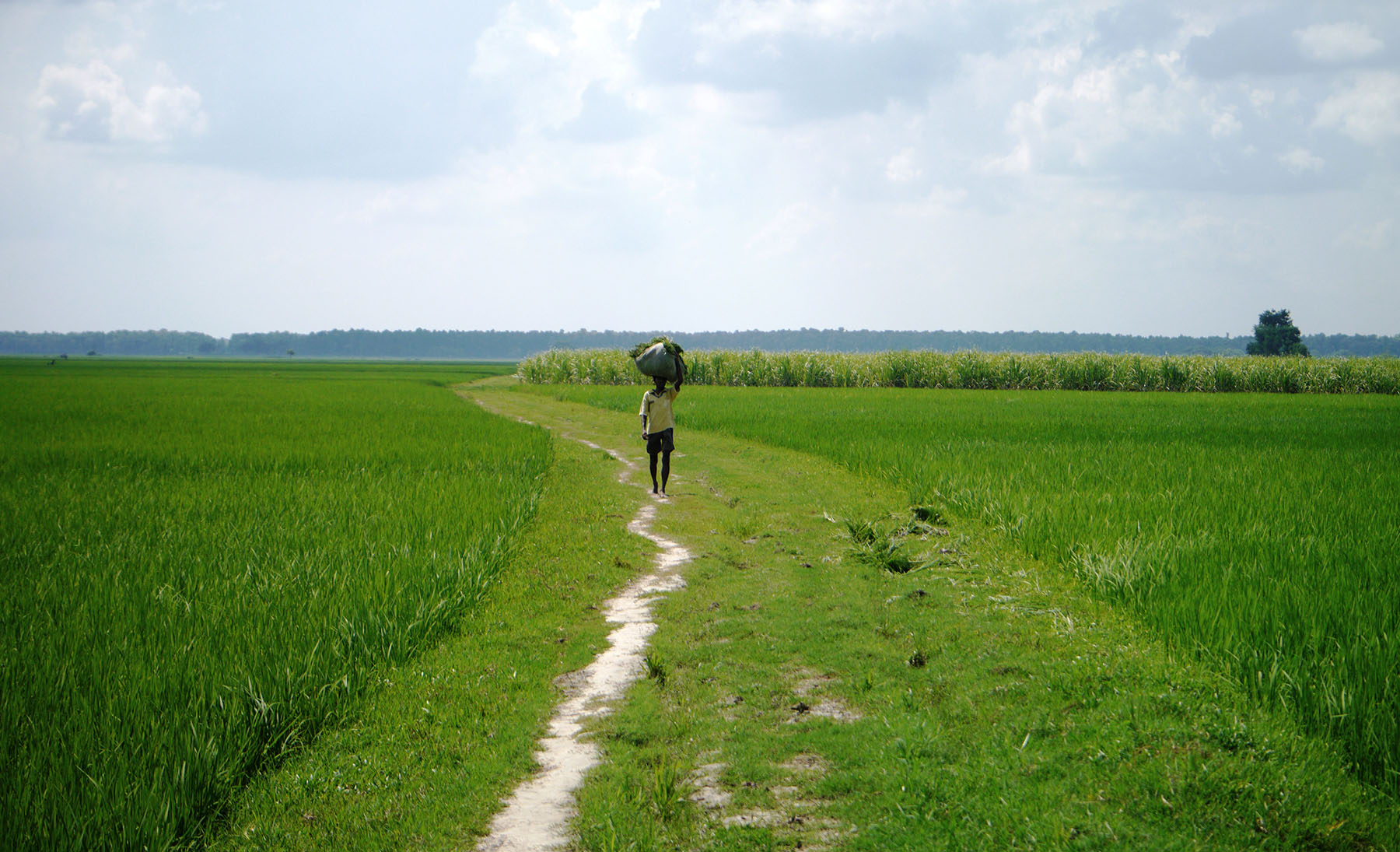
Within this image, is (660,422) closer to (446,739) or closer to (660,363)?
(660,363)

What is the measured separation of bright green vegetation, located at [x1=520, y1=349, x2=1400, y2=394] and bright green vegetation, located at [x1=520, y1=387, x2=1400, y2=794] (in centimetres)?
2088

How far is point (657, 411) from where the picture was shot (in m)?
11.8

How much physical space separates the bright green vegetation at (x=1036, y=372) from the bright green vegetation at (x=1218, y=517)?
20.9 metres

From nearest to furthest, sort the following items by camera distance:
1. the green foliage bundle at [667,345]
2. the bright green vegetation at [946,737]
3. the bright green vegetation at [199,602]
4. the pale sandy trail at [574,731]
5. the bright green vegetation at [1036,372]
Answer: the bright green vegetation at [946,737] < the pale sandy trail at [574,731] < the bright green vegetation at [199,602] < the green foliage bundle at [667,345] < the bright green vegetation at [1036,372]

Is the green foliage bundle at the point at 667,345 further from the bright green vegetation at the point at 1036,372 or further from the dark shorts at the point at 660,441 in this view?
the bright green vegetation at the point at 1036,372

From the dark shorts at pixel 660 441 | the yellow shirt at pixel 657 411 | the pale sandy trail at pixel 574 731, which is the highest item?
the yellow shirt at pixel 657 411

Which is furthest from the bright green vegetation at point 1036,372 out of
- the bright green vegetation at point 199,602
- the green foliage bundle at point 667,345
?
the bright green vegetation at point 199,602

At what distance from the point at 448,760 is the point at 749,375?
41426 millimetres

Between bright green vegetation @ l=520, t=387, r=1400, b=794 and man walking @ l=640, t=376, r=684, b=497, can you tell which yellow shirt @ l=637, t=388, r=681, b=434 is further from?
bright green vegetation @ l=520, t=387, r=1400, b=794

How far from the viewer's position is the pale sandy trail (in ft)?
11.5

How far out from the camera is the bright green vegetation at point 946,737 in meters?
3.40

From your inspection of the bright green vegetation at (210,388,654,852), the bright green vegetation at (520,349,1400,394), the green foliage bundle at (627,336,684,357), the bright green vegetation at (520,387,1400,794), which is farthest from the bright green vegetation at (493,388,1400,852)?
the bright green vegetation at (520,349,1400,394)

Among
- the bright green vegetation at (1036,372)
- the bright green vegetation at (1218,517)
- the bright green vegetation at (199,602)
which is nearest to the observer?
the bright green vegetation at (199,602)

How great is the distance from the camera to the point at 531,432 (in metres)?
17.9
